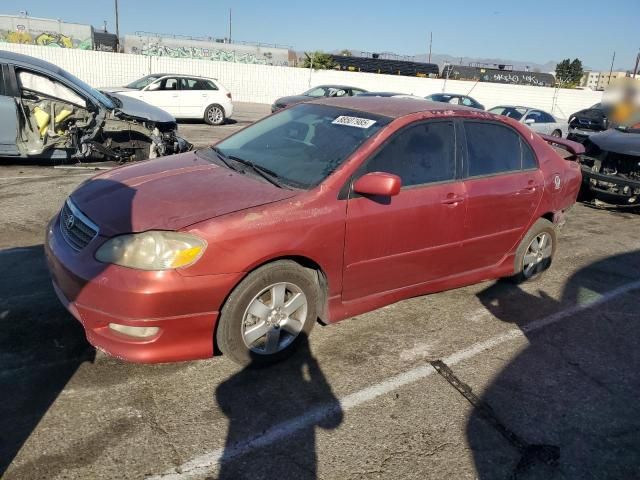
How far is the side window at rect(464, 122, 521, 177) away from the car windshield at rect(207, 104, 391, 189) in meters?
0.82

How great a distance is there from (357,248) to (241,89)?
26579 millimetres

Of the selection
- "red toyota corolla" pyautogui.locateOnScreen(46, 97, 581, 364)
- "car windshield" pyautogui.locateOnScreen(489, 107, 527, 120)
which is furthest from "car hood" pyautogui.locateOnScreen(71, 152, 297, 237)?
"car windshield" pyautogui.locateOnScreen(489, 107, 527, 120)

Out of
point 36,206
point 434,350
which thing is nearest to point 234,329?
point 434,350

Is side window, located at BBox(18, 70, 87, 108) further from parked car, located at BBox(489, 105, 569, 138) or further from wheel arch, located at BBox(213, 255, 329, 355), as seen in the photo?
parked car, located at BBox(489, 105, 569, 138)

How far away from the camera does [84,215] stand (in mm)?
3188

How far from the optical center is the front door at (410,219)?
11.4 feet

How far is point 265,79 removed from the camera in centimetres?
2859

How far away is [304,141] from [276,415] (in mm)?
1994

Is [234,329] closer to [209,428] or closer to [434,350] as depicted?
[209,428]

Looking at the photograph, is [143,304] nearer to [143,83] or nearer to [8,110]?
[8,110]

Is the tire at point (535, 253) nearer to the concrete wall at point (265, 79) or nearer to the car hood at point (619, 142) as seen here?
the car hood at point (619, 142)

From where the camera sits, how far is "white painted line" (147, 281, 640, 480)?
8.09 ft

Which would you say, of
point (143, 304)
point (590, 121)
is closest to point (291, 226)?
point (143, 304)

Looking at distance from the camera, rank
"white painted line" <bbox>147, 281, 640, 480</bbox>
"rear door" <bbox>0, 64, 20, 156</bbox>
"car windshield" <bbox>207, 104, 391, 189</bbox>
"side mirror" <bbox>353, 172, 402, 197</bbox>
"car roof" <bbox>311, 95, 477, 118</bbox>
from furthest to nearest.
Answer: "rear door" <bbox>0, 64, 20, 156</bbox> < "car roof" <bbox>311, 95, 477, 118</bbox> < "car windshield" <bbox>207, 104, 391, 189</bbox> < "side mirror" <bbox>353, 172, 402, 197</bbox> < "white painted line" <bbox>147, 281, 640, 480</bbox>
